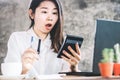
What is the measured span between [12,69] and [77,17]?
0.58 m

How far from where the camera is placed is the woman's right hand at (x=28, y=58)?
181 centimetres

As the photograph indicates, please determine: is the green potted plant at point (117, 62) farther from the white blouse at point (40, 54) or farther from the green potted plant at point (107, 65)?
the white blouse at point (40, 54)

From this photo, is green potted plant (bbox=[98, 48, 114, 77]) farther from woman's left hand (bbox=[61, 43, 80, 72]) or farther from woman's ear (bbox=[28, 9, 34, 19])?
woman's ear (bbox=[28, 9, 34, 19])

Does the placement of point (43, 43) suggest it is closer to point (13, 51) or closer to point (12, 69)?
point (13, 51)

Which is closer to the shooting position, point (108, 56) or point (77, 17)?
point (108, 56)

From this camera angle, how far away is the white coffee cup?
166 cm

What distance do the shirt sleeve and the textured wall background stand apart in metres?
0.02

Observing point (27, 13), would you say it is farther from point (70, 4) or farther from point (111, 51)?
point (111, 51)

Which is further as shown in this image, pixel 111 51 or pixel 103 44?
→ pixel 103 44

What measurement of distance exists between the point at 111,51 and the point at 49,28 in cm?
42

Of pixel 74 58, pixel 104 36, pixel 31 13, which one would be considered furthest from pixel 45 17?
pixel 104 36

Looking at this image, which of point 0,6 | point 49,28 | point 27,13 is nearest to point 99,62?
point 49,28

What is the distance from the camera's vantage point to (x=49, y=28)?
190 centimetres

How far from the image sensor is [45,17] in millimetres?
1896
